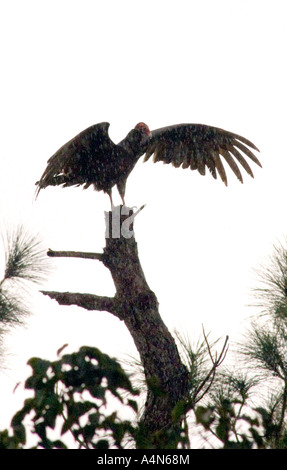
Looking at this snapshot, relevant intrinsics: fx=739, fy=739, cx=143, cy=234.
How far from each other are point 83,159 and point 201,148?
3.76 ft

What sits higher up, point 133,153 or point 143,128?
point 143,128

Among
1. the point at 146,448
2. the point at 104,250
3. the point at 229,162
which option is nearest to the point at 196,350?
the point at 104,250

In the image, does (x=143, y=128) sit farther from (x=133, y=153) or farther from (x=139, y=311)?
(x=139, y=311)

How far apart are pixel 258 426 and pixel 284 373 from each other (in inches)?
46.4

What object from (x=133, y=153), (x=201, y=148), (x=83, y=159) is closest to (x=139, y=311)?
(x=83, y=159)

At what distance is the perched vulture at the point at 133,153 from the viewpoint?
15.1 feet

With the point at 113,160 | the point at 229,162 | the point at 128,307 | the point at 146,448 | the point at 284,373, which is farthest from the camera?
the point at 229,162

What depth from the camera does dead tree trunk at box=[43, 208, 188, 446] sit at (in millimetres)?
3434

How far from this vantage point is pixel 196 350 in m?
3.49

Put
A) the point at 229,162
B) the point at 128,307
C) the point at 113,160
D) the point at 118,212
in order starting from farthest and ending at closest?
the point at 229,162 → the point at 113,160 → the point at 118,212 → the point at 128,307

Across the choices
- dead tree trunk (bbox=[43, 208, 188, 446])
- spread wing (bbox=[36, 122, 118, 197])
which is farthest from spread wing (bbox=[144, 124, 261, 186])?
dead tree trunk (bbox=[43, 208, 188, 446])

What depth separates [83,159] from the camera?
4699mm

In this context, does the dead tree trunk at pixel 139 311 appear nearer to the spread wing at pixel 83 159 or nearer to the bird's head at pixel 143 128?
the spread wing at pixel 83 159
